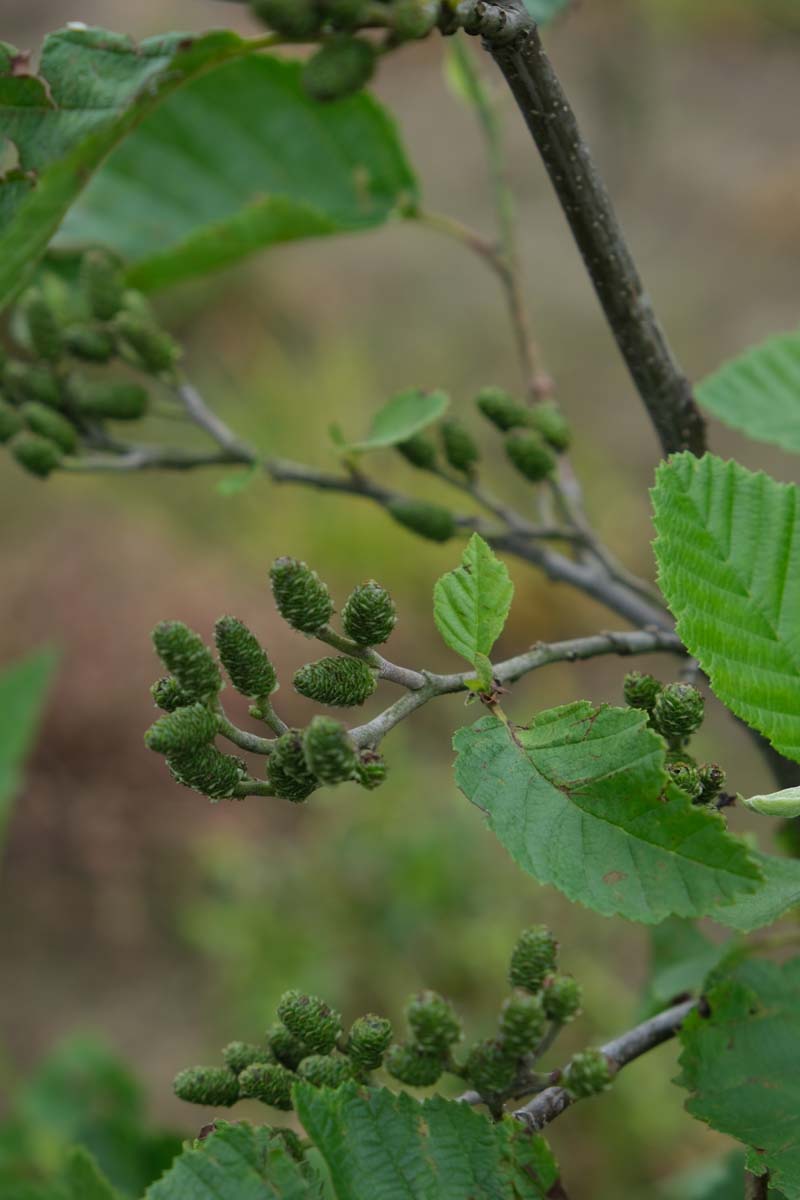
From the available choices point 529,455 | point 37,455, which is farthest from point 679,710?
point 37,455

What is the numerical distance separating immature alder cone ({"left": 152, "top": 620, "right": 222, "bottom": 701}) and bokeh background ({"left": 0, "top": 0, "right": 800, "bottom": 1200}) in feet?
6.72

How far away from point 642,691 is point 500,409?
0.57 meters

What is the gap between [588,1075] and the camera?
2.86 feet

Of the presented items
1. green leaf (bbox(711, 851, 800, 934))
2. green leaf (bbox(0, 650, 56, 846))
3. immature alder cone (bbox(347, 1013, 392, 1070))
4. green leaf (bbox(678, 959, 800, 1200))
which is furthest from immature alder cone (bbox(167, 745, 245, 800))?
green leaf (bbox(0, 650, 56, 846))

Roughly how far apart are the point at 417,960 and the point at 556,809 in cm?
405

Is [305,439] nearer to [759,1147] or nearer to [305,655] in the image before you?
[305,655]

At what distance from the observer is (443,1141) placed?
92cm

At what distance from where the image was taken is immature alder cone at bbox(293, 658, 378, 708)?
2.69ft

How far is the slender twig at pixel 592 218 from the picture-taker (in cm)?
93

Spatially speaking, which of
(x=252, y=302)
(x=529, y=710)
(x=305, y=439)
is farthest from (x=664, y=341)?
(x=252, y=302)

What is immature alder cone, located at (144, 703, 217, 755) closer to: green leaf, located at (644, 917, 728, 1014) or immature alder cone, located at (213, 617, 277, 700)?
immature alder cone, located at (213, 617, 277, 700)

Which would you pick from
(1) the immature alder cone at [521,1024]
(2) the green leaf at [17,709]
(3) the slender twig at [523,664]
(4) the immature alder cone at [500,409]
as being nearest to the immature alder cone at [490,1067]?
(1) the immature alder cone at [521,1024]

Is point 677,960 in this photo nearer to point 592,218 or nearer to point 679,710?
point 679,710

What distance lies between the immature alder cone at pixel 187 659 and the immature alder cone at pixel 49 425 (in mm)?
782
